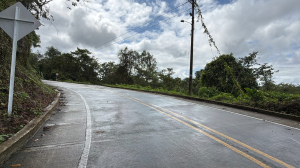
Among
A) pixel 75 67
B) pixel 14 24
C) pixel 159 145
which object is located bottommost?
pixel 159 145

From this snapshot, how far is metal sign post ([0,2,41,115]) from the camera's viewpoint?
198 inches

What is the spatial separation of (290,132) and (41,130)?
691 centimetres

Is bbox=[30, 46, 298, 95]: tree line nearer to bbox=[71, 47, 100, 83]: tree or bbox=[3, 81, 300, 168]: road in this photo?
bbox=[71, 47, 100, 83]: tree

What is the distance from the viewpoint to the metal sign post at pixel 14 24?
5.04m

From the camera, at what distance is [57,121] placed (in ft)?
19.6

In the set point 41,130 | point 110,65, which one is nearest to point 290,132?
point 41,130


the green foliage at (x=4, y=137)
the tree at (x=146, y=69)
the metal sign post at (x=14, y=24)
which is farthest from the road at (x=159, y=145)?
the tree at (x=146, y=69)

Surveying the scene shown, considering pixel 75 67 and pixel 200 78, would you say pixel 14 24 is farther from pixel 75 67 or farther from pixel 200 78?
pixel 75 67

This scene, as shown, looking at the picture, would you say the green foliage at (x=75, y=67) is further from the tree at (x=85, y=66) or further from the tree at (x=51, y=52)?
Answer: the tree at (x=51, y=52)

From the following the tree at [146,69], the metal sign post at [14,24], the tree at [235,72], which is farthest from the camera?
the tree at [146,69]

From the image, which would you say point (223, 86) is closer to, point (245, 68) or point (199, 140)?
point (245, 68)

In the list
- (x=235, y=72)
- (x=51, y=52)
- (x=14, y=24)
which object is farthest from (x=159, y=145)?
(x=51, y=52)

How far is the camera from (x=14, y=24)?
5.14 metres

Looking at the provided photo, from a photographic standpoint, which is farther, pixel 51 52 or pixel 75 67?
pixel 51 52
